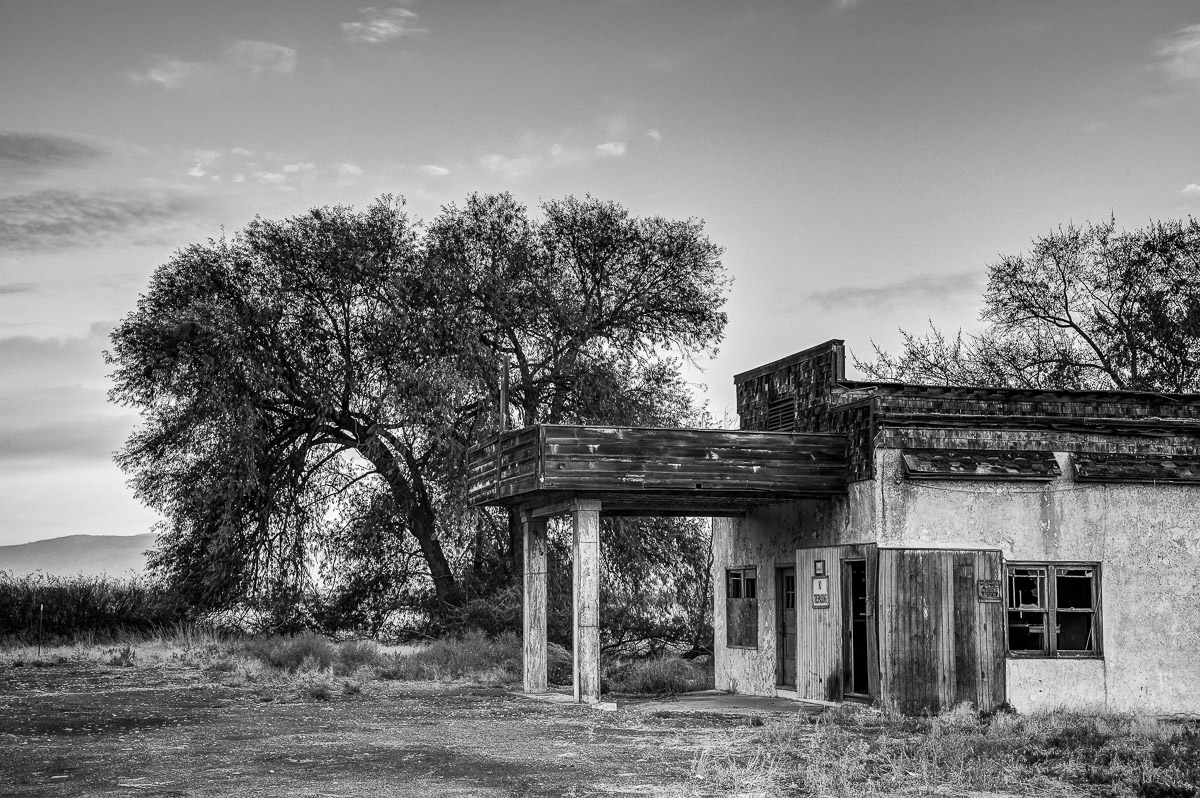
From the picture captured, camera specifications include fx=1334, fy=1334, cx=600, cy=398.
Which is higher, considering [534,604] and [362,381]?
[362,381]

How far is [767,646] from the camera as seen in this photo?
24.2 m

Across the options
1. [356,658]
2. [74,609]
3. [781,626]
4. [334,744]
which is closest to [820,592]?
[781,626]

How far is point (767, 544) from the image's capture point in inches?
966

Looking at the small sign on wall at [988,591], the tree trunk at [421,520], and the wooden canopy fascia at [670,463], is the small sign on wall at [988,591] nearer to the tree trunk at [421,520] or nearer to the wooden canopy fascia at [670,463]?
the wooden canopy fascia at [670,463]

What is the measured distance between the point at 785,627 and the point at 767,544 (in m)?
1.58

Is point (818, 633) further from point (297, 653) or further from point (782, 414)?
point (297, 653)

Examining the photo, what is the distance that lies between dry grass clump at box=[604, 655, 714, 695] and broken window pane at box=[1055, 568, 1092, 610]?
25.5 ft

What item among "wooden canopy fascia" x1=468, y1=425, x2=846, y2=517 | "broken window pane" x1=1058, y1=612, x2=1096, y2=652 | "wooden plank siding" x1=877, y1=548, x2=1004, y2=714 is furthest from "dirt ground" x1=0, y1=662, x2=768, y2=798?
"broken window pane" x1=1058, y1=612, x2=1096, y2=652

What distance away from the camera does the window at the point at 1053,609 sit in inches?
815

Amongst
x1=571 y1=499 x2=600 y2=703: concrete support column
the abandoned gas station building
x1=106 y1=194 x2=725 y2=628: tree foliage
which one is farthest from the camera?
x1=106 y1=194 x2=725 y2=628: tree foliage

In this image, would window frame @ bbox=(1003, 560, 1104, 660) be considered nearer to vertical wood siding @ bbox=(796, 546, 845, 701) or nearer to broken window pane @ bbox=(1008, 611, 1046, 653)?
broken window pane @ bbox=(1008, 611, 1046, 653)

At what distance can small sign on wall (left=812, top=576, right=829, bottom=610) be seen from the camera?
21844 mm

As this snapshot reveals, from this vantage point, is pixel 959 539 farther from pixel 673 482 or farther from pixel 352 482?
pixel 352 482

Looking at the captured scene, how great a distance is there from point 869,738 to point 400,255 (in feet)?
69.9
